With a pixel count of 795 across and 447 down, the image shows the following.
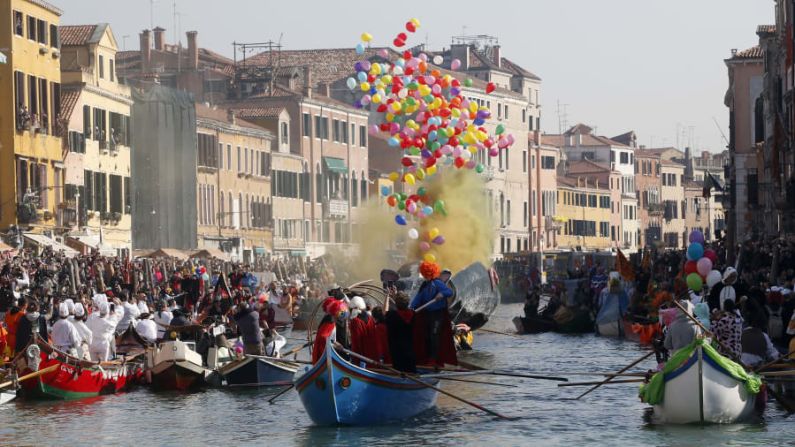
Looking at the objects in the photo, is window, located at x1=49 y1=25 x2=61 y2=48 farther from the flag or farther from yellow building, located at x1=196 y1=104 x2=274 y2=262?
yellow building, located at x1=196 y1=104 x2=274 y2=262

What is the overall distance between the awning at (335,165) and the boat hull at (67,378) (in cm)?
7090

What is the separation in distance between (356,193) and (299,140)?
314 inches

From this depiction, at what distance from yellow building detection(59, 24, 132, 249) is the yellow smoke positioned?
481 inches

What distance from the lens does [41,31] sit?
64312 millimetres

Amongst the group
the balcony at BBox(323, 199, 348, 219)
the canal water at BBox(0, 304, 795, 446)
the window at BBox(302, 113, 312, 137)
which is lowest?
the canal water at BBox(0, 304, 795, 446)

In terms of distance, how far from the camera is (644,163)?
173625 mm

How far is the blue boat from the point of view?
2855 centimetres

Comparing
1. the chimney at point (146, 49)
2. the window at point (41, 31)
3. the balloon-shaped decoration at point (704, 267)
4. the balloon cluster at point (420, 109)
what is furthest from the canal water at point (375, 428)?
the chimney at point (146, 49)

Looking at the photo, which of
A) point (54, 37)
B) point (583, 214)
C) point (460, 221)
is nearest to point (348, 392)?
point (460, 221)

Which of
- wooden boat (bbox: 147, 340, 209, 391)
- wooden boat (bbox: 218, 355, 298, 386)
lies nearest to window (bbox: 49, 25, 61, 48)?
wooden boat (bbox: 147, 340, 209, 391)

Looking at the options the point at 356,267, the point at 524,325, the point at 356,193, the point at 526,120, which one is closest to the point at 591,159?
the point at 526,120

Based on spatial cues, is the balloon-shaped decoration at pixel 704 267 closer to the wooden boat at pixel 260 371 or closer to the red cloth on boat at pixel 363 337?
the wooden boat at pixel 260 371

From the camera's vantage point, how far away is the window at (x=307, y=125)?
10534 cm

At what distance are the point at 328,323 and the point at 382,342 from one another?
120 cm
